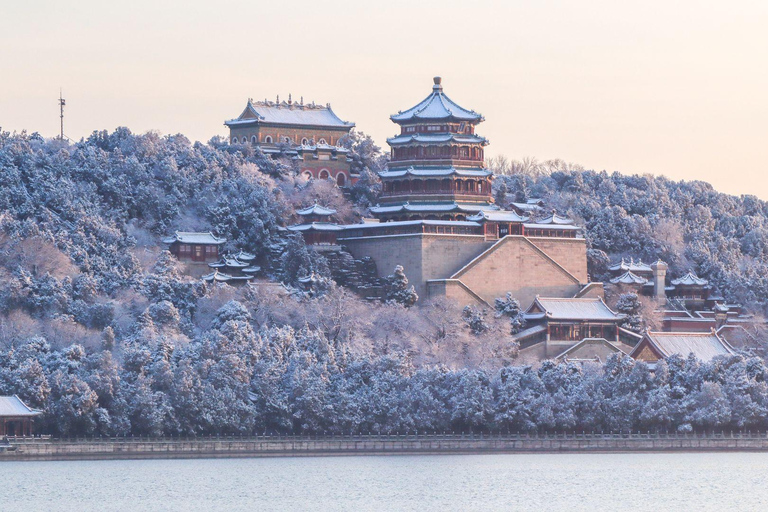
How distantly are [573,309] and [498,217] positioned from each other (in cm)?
669

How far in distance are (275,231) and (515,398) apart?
23.3 metres

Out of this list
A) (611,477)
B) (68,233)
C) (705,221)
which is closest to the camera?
(611,477)

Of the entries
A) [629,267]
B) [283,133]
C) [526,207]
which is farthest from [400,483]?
[283,133]

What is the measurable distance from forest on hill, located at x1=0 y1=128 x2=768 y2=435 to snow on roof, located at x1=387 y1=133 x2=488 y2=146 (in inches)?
195

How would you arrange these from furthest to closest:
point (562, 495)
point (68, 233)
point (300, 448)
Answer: point (68, 233) → point (300, 448) → point (562, 495)

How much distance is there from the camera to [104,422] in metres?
72.7

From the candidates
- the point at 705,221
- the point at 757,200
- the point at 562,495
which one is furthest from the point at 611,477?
the point at 757,200

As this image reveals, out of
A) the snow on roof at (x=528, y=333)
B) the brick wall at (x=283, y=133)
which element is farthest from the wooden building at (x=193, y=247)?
the brick wall at (x=283, y=133)

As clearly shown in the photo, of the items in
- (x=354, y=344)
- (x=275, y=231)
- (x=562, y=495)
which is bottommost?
(x=562, y=495)

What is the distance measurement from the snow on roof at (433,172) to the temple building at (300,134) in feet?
28.4

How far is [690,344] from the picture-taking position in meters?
87.7

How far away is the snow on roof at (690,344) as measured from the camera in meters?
86.8

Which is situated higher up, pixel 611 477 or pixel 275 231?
pixel 275 231

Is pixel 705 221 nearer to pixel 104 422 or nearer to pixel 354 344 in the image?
pixel 354 344
